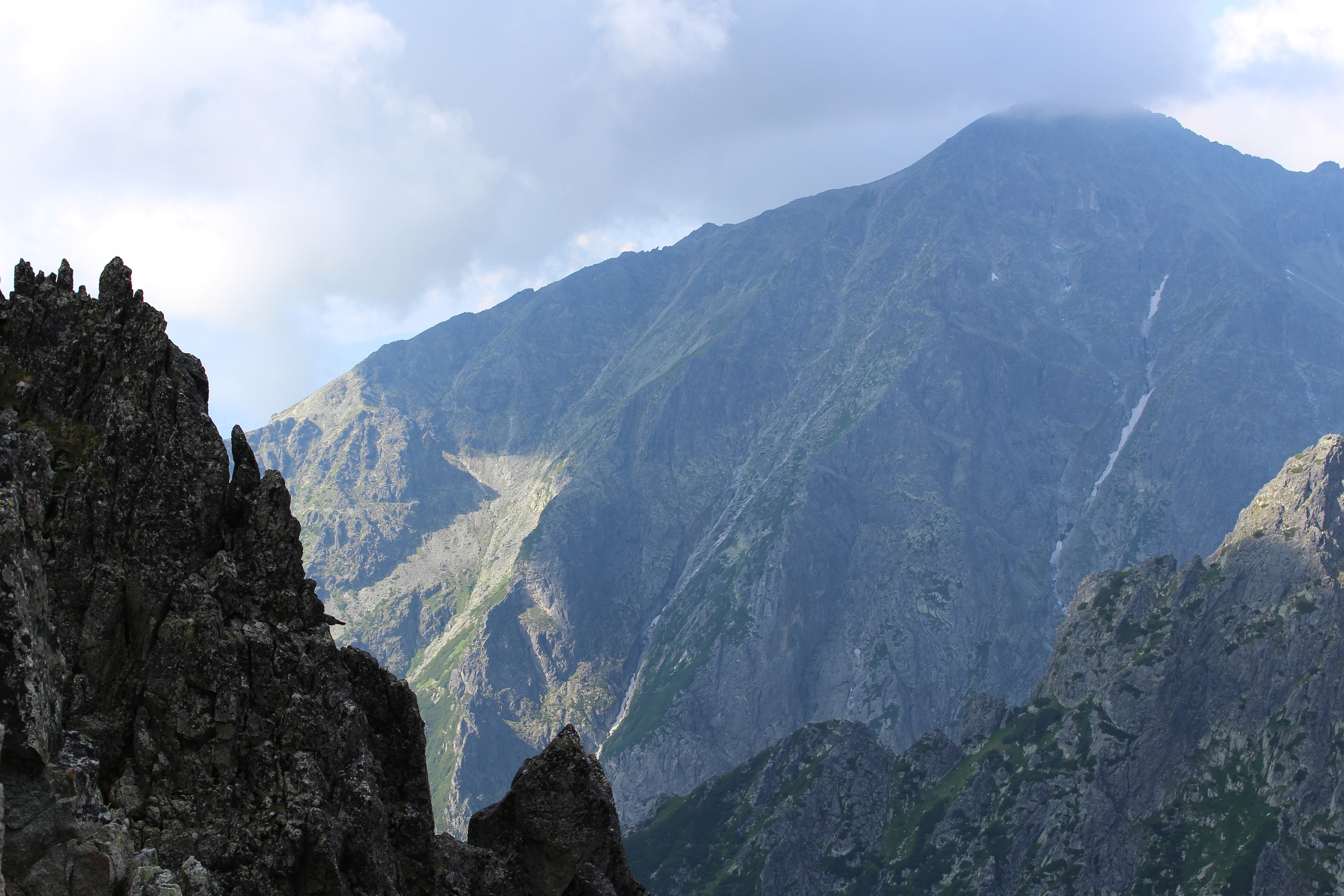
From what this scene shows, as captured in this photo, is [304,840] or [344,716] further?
[344,716]

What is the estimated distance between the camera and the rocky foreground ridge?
31.8 m

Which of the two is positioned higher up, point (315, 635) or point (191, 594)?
point (191, 594)

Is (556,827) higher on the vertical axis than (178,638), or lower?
lower

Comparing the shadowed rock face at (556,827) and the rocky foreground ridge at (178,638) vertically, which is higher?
the rocky foreground ridge at (178,638)

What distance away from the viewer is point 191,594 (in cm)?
3556

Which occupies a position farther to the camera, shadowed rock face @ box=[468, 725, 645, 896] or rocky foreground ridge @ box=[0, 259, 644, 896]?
shadowed rock face @ box=[468, 725, 645, 896]

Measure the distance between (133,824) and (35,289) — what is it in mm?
21179

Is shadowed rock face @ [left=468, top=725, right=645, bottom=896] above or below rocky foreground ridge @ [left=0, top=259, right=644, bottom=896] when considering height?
below

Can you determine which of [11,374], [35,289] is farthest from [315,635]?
[35,289]

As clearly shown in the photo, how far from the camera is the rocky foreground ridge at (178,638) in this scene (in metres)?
31.8

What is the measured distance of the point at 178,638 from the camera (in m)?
34.3

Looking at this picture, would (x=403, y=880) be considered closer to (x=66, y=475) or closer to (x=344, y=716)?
(x=344, y=716)

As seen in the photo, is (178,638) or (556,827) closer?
(178,638)

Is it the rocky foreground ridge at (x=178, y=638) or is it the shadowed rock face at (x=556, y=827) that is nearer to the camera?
the rocky foreground ridge at (x=178, y=638)
